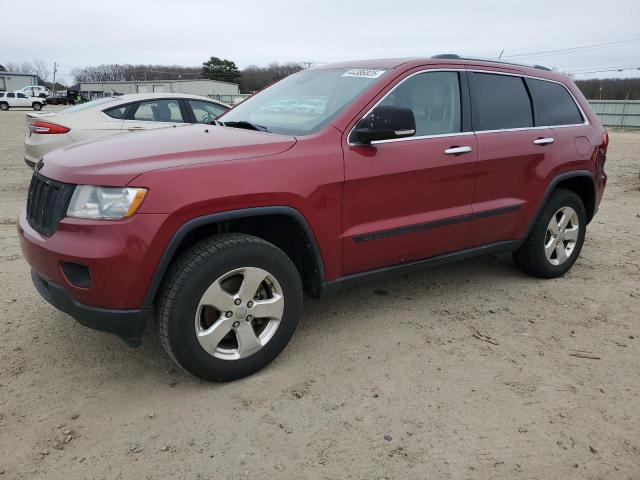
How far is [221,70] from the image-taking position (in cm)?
9150

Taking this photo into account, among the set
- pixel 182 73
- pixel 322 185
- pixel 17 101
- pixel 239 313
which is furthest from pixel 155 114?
pixel 182 73

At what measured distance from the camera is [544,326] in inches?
143

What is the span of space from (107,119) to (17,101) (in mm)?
46349


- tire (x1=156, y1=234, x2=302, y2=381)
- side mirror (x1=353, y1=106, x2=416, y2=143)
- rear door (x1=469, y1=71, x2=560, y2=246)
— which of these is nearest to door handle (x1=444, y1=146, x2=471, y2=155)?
rear door (x1=469, y1=71, x2=560, y2=246)

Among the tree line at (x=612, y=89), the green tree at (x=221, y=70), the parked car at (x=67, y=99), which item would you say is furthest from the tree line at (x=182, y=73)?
the tree line at (x=612, y=89)

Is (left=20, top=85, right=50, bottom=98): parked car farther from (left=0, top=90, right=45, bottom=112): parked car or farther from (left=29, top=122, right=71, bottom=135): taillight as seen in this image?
(left=29, top=122, right=71, bottom=135): taillight

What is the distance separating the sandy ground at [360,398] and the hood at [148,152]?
1.15 meters

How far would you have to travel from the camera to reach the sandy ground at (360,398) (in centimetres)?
232

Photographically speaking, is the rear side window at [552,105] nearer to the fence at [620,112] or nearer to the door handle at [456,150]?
the door handle at [456,150]

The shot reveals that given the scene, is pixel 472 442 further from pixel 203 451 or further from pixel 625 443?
pixel 203 451

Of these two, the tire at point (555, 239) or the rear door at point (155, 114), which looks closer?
the tire at point (555, 239)

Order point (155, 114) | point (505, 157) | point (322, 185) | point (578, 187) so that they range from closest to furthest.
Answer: point (322, 185)
point (505, 157)
point (578, 187)
point (155, 114)

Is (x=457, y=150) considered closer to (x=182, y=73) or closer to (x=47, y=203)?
(x=47, y=203)

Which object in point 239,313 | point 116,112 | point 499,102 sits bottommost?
point 239,313
